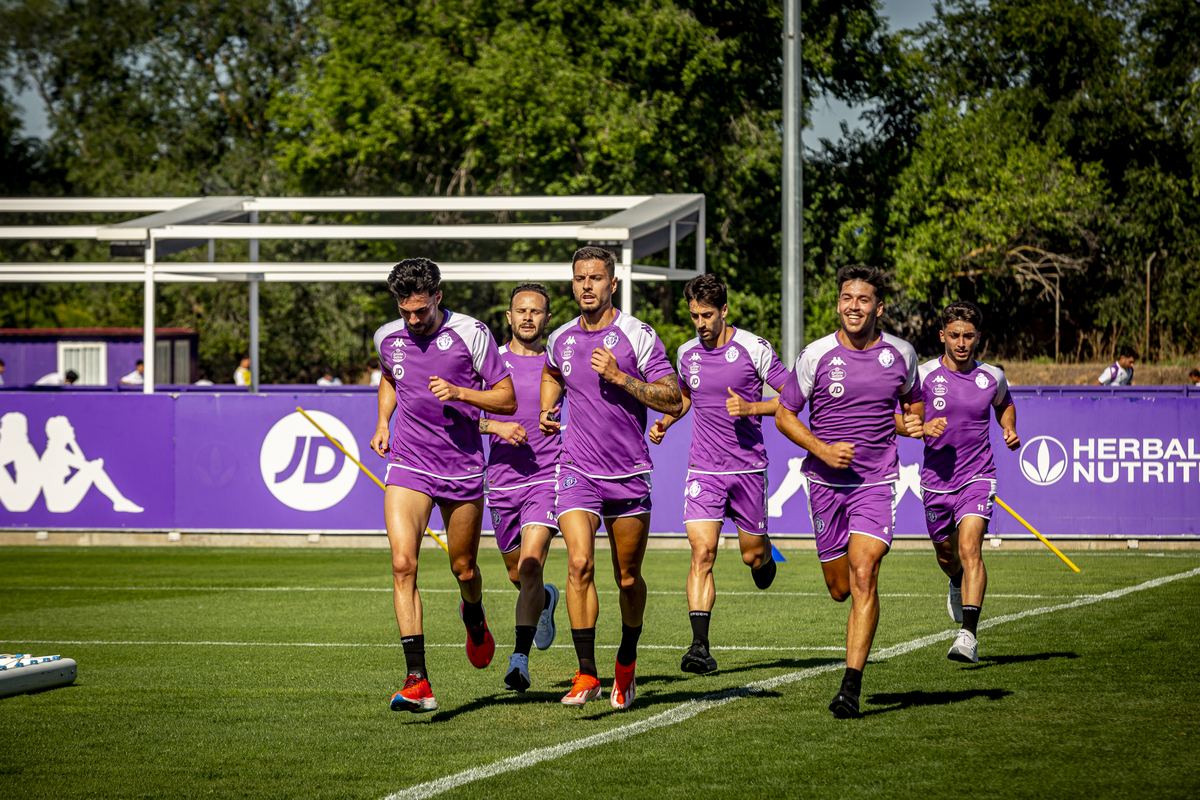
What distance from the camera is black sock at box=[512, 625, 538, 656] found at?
25.2 feet

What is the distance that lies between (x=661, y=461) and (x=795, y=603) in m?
4.80

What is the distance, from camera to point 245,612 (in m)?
11.5

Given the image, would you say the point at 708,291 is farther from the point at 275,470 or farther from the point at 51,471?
the point at 51,471

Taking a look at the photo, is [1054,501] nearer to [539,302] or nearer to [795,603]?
[795,603]

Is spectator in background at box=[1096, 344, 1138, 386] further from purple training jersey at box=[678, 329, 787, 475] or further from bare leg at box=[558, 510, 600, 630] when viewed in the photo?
bare leg at box=[558, 510, 600, 630]

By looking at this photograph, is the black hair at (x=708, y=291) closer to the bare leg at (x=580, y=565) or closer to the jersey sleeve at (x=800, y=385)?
the jersey sleeve at (x=800, y=385)

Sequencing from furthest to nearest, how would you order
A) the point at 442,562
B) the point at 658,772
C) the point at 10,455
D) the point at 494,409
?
1. the point at 10,455
2. the point at 442,562
3. the point at 494,409
4. the point at 658,772

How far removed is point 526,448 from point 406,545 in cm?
172

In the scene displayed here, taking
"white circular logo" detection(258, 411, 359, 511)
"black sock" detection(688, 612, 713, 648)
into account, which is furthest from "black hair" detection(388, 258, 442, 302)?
"white circular logo" detection(258, 411, 359, 511)

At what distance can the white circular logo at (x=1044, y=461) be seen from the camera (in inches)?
627

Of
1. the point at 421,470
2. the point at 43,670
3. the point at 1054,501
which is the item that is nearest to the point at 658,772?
the point at 421,470

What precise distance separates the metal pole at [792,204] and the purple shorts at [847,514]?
9965 millimetres

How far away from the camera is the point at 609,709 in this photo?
733 centimetres

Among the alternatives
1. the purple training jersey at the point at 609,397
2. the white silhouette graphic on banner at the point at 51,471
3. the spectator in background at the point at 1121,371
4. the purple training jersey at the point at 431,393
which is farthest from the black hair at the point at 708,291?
the spectator in background at the point at 1121,371
